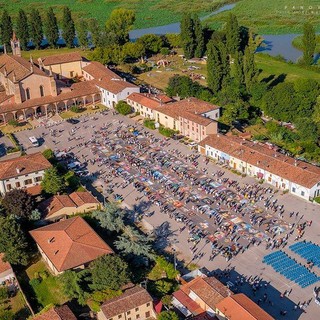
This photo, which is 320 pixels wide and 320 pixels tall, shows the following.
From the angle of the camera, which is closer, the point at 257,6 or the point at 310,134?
the point at 310,134

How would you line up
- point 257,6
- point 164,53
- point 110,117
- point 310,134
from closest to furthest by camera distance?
point 310,134
point 110,117
point 164,53
point 257,6

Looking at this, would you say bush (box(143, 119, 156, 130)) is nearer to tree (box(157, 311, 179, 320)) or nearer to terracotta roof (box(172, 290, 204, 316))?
terracotta roof (box(172, 290, 204, 316))

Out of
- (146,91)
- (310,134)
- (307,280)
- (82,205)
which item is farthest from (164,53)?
(307,280)

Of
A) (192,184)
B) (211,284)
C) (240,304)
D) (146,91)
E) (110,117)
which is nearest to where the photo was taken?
(240,304)

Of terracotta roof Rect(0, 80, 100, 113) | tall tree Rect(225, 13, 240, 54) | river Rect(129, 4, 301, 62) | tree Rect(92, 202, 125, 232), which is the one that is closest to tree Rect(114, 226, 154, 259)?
tree Rect(92, 202, 125, 232)

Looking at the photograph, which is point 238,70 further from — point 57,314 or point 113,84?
point 57,314

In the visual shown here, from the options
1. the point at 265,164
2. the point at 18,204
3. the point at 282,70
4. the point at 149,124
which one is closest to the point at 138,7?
the point at 282,70

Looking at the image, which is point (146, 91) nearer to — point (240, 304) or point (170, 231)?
point (170, 231)
